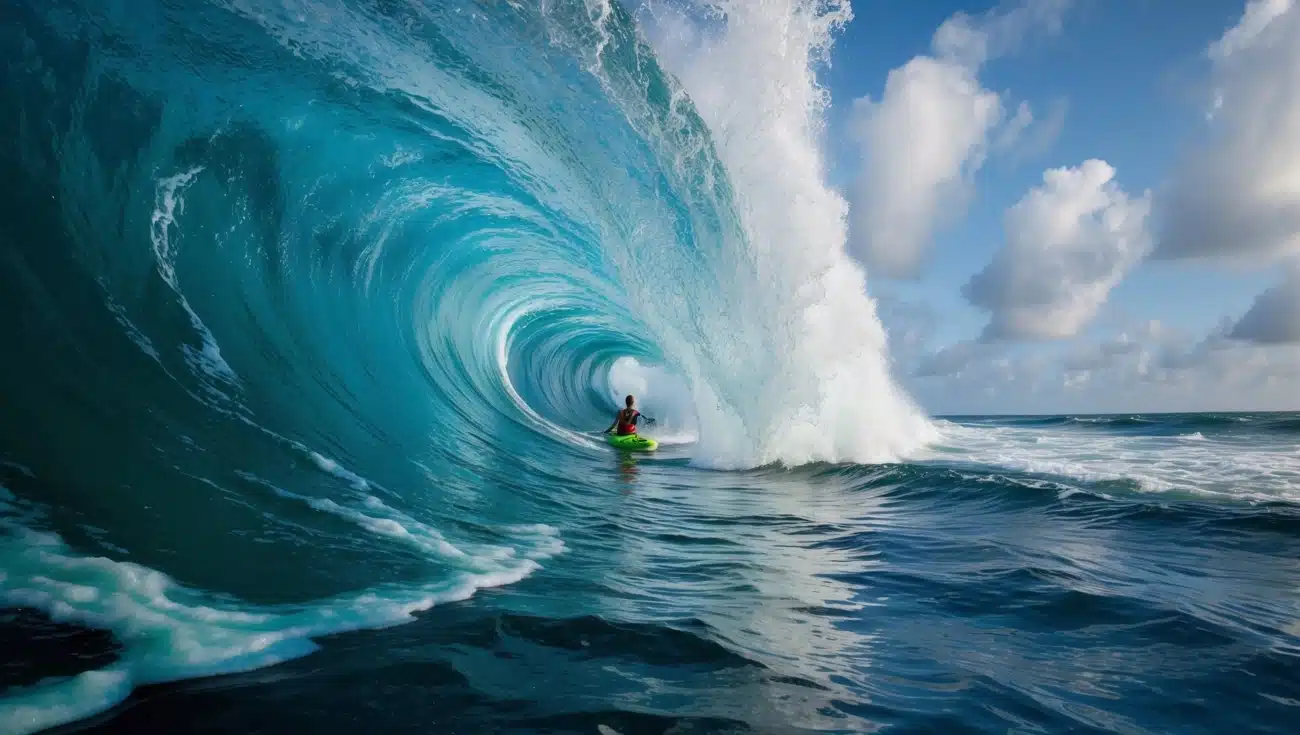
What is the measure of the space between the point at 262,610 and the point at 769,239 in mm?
7950

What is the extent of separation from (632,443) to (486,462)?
5754 mm

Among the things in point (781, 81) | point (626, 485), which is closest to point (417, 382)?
point (626, 485)

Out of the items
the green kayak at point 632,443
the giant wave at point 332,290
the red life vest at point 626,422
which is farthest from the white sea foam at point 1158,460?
the red life vest at point 626,422

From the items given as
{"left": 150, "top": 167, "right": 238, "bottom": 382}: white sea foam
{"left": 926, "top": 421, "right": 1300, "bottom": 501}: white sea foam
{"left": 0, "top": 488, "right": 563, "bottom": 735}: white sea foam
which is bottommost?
{"left": 926, "top": 421, "right": 1300, "bottom": 501}: white sea foam

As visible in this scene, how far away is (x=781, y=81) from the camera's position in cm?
880

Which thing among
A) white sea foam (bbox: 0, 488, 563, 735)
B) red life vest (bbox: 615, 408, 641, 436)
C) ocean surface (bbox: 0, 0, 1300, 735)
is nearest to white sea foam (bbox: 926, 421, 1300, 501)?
ocean surface (bbox: 0, 0, 1300, 735)

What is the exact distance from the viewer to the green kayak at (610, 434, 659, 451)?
13805mm

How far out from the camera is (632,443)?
1388 cm

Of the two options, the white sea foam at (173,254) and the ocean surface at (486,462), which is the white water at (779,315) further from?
the white sea foam at (173,254)

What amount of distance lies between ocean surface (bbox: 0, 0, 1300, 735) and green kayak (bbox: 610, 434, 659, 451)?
1215 millimetres

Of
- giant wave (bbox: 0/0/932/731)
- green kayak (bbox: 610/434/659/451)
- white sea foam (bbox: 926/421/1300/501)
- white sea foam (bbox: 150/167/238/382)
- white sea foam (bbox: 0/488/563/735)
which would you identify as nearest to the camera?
white sea foam (bbox: 0/488/563/735)

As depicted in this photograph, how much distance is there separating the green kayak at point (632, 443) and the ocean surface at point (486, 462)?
1215mm

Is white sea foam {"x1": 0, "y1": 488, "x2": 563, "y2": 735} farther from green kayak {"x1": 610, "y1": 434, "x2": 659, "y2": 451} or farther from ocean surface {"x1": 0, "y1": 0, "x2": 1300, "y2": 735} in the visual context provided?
green kayak {"x1": 610, "y1": 434, "x2": 659, "y2": 451}

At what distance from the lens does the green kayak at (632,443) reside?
543 inches
